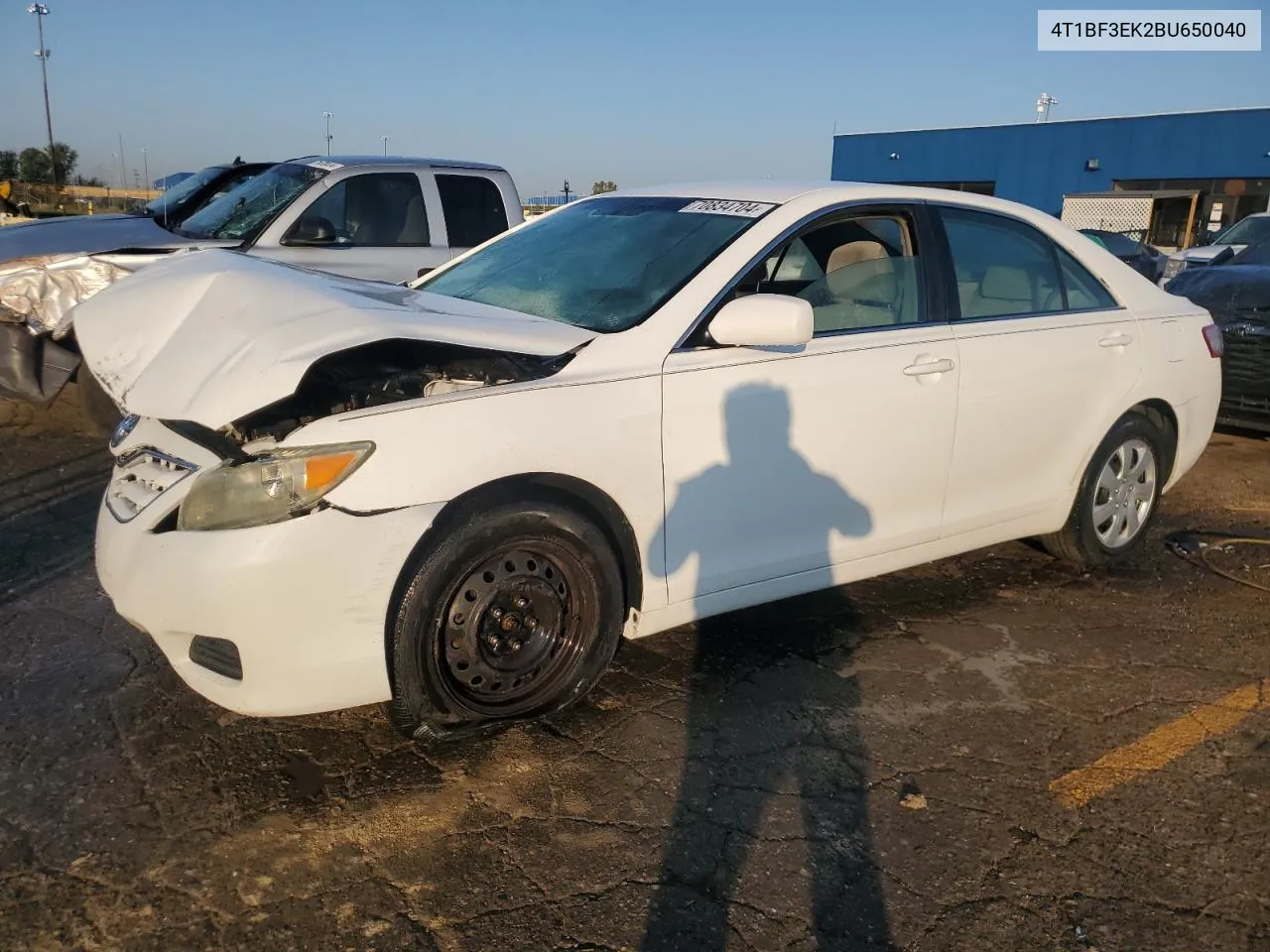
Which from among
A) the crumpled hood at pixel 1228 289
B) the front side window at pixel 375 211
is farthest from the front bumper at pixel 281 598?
the crumpled hood at pixel 1228 289

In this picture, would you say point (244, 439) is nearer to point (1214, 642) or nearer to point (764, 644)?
point (764, 644)

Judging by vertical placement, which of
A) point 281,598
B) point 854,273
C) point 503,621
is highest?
point 854,273

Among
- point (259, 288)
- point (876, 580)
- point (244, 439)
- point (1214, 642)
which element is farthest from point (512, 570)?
point (1214, 642)

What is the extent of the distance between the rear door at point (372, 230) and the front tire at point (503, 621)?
15.9 feet

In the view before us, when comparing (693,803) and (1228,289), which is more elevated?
(1228,289)

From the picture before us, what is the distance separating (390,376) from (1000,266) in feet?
8.41

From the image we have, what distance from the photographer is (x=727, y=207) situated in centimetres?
371

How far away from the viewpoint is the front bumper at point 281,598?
2596mm

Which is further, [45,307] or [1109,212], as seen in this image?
[1109,212]

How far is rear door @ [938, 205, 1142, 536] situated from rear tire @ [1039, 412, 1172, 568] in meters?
0.15

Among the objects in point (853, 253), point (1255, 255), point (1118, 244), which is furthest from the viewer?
point (1118, 244)

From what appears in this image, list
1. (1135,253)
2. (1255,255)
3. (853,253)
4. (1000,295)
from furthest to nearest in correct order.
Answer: (1135,253) < (1255,255) < (1000,295) < (853,253)

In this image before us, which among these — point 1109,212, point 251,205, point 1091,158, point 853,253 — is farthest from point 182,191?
point 1091,158

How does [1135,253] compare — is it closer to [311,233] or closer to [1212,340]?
[1212,340]
